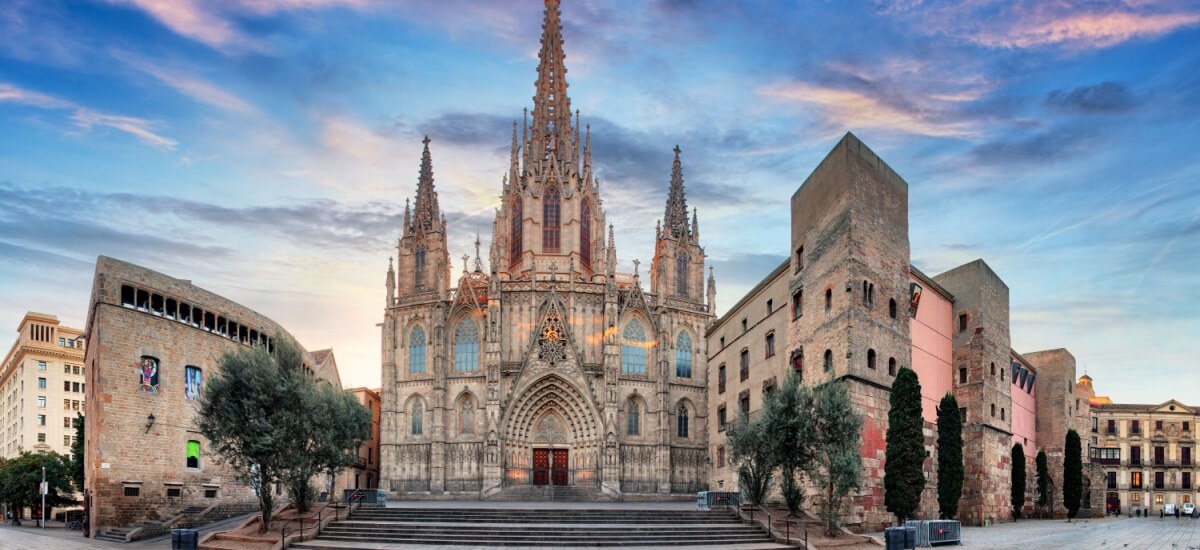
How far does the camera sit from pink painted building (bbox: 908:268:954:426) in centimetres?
3847

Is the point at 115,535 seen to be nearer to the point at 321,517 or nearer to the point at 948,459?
the point at 321,517

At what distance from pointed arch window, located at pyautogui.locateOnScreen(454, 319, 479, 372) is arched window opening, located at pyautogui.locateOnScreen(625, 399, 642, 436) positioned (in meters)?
10.4

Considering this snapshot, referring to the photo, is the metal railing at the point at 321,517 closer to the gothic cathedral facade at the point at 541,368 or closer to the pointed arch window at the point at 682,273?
the gothic cathedral facade at the point at 541,368

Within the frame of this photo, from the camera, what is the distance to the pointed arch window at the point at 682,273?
64.6 metres

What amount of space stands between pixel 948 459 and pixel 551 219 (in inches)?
1367

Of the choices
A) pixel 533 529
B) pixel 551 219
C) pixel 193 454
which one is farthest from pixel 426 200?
pixel 533 529

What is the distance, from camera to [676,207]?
2675 inches

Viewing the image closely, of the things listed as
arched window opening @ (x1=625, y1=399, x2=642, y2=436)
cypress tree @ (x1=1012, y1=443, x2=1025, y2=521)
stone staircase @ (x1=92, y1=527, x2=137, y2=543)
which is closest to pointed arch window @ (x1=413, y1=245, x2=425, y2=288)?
arched window opening @ (x1=625, y1=399, x2=642, y2=436)

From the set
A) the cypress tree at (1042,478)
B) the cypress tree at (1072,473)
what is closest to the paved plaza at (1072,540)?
the cypress tree at (1042,478)

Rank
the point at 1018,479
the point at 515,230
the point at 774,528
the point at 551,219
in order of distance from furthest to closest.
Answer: the point at 515,230
the point at 551,219
the point at 1018,479
the point at 774,528

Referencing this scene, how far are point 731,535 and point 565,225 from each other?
3773cm

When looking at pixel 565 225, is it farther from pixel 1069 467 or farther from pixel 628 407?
pixel 1069 467

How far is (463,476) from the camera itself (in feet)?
186

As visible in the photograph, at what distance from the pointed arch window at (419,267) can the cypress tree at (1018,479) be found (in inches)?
1522
